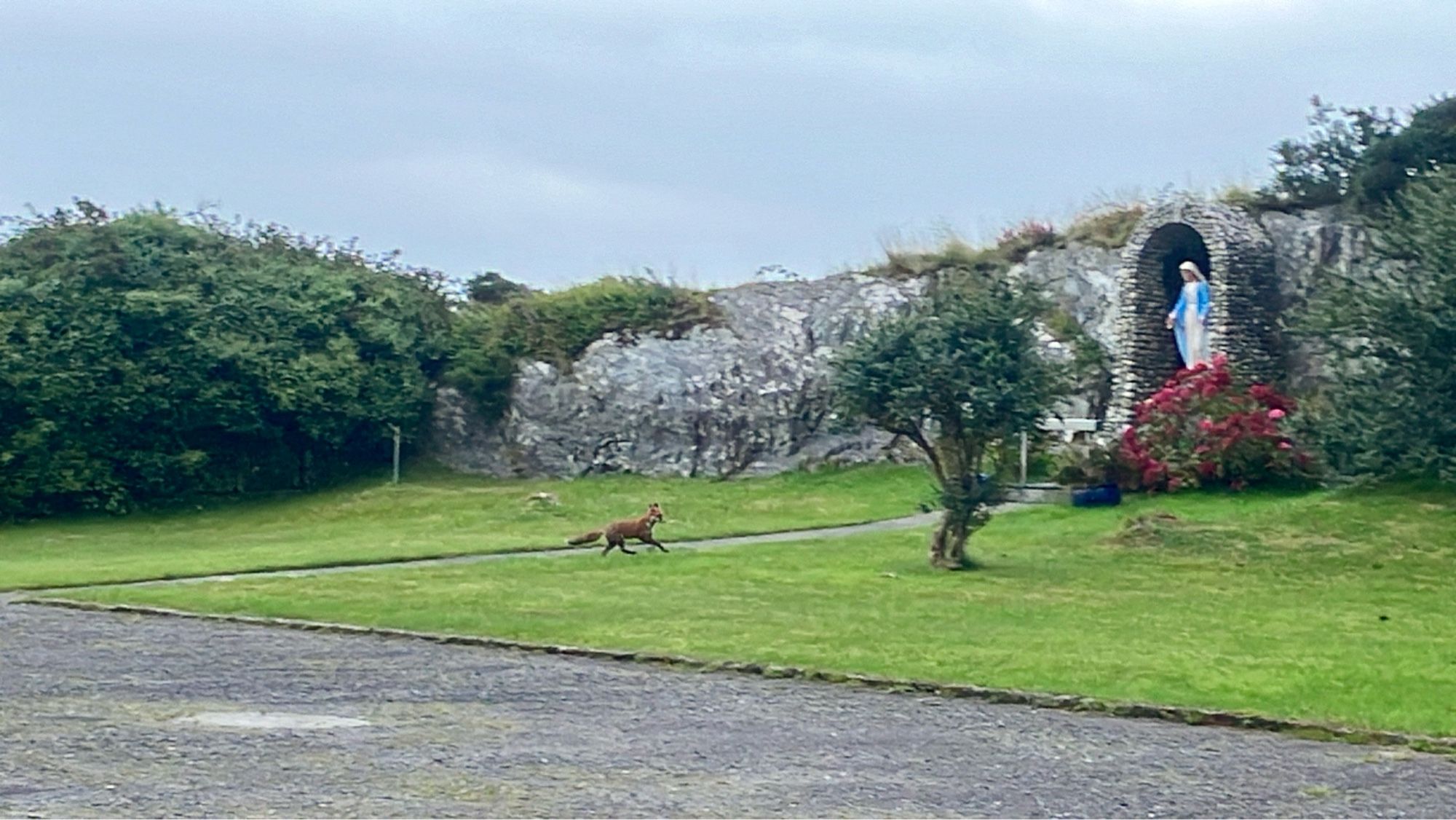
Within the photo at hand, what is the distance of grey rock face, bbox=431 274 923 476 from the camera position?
3925 cm

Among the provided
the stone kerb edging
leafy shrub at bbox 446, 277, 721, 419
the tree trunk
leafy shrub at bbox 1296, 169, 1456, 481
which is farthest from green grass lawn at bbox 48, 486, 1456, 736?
leafy shrub at bbox 446, 277, 721, 419

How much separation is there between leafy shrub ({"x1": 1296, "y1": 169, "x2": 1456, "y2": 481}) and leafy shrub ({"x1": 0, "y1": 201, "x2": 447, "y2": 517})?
22.4 m

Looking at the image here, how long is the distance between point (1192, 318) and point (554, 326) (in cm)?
1502

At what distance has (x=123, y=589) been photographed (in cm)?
2089

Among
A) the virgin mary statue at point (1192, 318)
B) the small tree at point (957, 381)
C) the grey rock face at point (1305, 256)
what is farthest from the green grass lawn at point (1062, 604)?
the grey rock face at point (1305, 256)

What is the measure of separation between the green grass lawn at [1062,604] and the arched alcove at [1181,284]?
24.4 ft

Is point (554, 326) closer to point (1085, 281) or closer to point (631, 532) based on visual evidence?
point (1085, 281)

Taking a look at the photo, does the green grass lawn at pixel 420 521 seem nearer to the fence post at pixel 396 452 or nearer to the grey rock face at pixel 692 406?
the fence post at pixel 396 452

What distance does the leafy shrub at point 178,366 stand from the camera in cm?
3606

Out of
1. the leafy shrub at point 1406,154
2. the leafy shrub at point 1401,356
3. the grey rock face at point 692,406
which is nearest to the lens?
the leafy shrub at point 1401,356

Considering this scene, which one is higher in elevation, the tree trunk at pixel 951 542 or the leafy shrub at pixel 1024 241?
the leafy shrub at pixel 1024 241

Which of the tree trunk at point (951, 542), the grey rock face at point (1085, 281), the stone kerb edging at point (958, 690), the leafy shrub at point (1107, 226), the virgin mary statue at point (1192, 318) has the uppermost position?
the leafy shrub at point (1107, 226)

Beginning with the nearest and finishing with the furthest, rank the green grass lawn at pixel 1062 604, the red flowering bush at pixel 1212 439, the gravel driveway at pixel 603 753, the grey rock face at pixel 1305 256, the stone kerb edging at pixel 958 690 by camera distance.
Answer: the gravel driveway at pixel 603 753, the stone kerb edging at pixel 958 690, the green grass lawn at pixel 1062 604, the red flowering bush at pixel 1212 439, the grey rock face at pixel 1305 256

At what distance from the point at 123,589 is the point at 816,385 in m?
21.4
